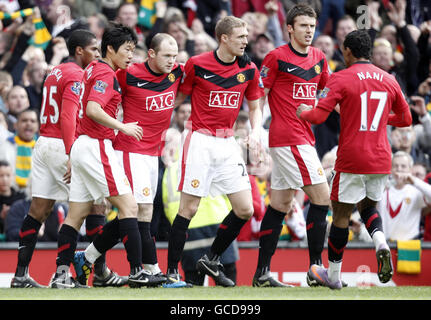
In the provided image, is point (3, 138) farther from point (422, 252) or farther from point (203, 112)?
point (422, 252)

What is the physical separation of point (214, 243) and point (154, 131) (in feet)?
3.83

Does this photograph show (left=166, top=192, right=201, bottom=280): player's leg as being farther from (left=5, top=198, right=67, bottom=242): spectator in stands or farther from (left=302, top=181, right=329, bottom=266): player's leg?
(left=5, top=198, right=67, bottom=242): spectator in stands

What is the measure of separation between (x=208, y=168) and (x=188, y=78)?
0.85m

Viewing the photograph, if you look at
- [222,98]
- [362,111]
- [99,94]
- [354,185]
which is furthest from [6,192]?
[362,111]

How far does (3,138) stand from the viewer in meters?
11.3

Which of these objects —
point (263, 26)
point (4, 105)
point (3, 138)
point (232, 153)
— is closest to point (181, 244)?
point (232, 153)

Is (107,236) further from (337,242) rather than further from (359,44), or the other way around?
(359,44)

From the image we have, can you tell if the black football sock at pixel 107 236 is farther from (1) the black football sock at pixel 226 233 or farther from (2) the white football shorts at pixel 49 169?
(1) the black football sock at pixel 226 233

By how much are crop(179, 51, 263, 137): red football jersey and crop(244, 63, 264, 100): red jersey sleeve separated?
0.15 ft

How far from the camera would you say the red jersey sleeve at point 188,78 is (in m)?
7.87

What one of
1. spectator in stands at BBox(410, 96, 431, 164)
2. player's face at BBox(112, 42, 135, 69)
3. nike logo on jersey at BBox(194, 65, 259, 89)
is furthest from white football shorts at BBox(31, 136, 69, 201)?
spectator in stands at BBox(410, 96, 431, 164)

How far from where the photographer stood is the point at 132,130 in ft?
23.6

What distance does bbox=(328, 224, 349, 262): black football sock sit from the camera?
736 cm

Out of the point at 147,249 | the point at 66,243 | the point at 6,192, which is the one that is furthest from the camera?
the point at 6,192
